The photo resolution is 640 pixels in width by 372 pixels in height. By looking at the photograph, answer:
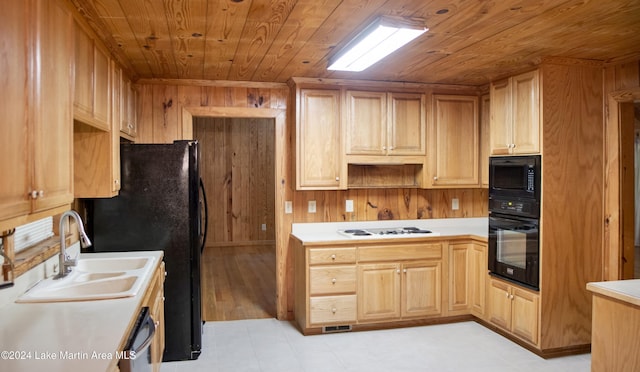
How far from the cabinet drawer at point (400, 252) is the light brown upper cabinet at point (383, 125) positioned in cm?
83

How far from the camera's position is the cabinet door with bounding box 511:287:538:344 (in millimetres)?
3514

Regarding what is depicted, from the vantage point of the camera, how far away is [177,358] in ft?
11.3

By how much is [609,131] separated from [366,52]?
209 cm

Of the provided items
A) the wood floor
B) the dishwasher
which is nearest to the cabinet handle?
the dishwasher

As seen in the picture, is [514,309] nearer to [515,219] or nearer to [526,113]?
[515,219]

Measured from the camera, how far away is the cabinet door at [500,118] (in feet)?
12.4

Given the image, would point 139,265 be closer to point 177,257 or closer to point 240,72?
point 177,257

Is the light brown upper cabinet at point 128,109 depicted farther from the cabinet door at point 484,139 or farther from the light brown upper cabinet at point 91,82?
the cabinet door at point 484,139

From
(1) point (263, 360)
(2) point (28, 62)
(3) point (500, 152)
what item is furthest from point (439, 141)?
(2) point (28, 62)

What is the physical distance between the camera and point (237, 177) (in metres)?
8.45

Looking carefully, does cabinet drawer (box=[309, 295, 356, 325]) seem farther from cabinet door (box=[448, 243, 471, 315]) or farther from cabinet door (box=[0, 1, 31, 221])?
cabinet door (box=[0, 1, 31, 221])

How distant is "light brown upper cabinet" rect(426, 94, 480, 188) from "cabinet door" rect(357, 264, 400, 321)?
100 cm

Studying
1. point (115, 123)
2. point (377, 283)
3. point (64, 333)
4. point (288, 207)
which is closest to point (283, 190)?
point (288, 207)

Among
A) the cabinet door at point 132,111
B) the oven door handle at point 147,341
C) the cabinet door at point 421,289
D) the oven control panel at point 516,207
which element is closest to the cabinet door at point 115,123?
the cabinet door at point 132,111
